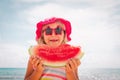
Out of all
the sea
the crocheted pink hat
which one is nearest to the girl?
the crocheted pink hat

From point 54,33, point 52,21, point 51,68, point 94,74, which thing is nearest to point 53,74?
point 51,68

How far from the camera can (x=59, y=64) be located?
2691mm

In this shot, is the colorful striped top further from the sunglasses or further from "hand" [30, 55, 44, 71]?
the sunglasses

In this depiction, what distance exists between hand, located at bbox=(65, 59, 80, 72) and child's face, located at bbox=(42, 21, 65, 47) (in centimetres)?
24

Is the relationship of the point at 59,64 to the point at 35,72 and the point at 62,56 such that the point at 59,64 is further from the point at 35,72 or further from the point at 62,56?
the point at 35,72

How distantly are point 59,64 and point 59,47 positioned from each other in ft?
0.57

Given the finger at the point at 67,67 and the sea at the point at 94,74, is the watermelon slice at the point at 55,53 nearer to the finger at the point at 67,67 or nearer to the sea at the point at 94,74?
the finger at the point at 67,67

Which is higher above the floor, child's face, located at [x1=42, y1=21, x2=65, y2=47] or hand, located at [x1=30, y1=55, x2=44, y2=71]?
child's face, located at [x1=42, y1=21, x2=65, y2=47]

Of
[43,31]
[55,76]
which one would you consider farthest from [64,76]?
[43,31]

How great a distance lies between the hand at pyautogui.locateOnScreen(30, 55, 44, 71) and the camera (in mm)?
2627

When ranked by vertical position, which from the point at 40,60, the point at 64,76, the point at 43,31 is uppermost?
the point at 43,31

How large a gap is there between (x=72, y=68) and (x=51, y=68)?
22 centimetres

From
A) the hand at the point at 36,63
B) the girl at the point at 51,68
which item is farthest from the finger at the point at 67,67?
the hand at the point at 36,63

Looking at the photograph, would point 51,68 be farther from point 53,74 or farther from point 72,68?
point 72,68
